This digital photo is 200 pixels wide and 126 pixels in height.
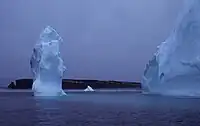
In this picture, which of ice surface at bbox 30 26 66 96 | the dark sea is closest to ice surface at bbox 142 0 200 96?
the dark sea

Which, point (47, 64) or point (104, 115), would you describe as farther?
point (47, 64)

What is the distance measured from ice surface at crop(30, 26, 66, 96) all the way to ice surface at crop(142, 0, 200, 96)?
9077mm

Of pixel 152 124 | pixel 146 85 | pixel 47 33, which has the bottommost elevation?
pixel 146 85

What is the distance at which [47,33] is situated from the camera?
34562 millimetres

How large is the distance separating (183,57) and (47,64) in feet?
38.8

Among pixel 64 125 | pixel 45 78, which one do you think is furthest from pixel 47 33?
pixel 64 125

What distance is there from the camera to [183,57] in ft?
95.7

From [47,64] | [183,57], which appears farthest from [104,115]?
[47,64]

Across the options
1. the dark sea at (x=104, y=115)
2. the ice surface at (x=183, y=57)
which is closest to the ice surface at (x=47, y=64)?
the dark sea at (x=104, y=115)

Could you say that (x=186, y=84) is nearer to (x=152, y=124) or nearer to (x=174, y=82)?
(x=174, y=82)

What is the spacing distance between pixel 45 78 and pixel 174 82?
457 inches

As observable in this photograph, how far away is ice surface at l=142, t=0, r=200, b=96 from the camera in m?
28.4

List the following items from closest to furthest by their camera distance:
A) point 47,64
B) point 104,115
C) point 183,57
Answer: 1. point 104,115
2. point 183,57
3. point 47,64

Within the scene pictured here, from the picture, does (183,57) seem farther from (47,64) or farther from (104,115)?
(104,115)
